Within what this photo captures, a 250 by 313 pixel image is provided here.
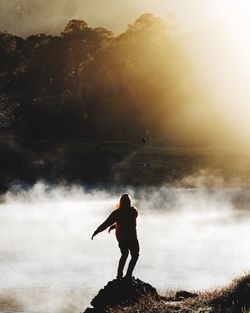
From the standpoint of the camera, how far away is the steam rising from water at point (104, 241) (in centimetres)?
3136

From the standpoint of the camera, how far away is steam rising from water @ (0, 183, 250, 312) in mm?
Answer: 31359

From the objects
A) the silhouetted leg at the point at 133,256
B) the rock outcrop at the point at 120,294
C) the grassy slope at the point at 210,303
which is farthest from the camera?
the silhouetted leg at the point at 133,256

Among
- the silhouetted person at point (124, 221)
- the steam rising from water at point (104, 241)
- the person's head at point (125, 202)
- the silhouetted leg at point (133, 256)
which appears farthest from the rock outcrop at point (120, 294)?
the steam rising from water at point (104, 241)

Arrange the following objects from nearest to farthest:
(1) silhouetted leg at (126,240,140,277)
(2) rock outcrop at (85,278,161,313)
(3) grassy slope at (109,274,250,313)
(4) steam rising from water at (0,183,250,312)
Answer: (3) grassy slope at (109,274,250,313) → (2) rock outcrop at (85,278,161,313) → (1) silhouetted leg at (126,240,140,277) → (4) steam rising from water at (0,183,250,312)

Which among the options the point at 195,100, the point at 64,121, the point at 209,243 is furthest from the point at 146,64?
the point at 209,243

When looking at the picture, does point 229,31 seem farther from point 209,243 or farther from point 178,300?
point 178,300

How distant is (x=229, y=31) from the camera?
12038cm

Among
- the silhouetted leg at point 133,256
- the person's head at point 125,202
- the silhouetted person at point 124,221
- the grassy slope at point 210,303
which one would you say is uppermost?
the person's head at point 125,202

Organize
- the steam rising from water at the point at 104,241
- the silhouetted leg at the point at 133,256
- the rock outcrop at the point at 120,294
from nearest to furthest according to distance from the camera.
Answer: the rock outcrop at the point at 120,294 → the silhouetted leg at the point at 133,256 → the steam rising from water at the point at 104,241

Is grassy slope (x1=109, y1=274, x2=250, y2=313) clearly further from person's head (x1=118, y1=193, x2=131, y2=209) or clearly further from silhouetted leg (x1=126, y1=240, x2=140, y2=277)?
person's head (x1=118, y1=193, x2=131, y2=209)

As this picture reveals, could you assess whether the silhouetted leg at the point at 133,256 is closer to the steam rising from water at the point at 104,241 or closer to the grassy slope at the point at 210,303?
the grassy slope at the point at 210,303

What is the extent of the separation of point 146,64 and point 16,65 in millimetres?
28504

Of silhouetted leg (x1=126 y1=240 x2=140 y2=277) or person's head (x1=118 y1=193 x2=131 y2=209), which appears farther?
silhouetted leg (x1=126 y1=240 x2=140 y2=277)

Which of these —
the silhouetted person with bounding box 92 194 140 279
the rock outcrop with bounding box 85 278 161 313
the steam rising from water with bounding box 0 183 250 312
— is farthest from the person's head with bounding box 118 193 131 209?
the steam rising from water with bounding box 0 183 250 312
